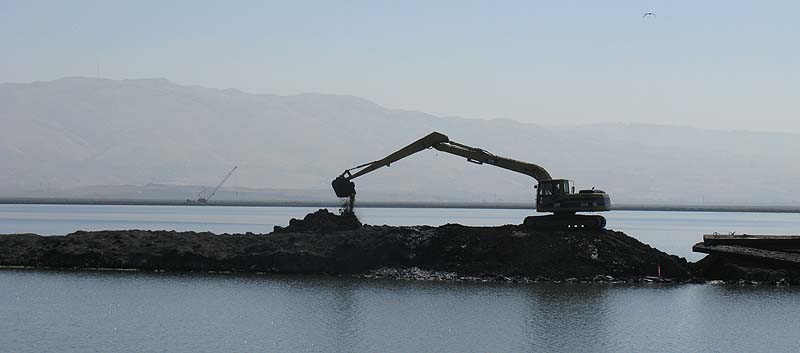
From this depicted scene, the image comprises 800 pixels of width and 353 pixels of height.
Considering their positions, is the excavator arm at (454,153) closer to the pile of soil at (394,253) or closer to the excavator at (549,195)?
the excavator at (549,195)

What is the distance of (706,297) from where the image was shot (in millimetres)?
48000

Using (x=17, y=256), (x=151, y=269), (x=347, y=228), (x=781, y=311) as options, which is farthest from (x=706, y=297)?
(x=17, y=256)

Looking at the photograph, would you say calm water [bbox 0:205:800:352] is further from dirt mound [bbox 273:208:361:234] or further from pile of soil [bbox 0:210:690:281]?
dirt mound [bbox 273:208:361:234]

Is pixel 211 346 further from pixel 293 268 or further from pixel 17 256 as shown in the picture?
pixel 17 256

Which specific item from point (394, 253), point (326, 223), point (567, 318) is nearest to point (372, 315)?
point (567, 318)

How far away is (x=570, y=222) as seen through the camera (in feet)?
→ 186

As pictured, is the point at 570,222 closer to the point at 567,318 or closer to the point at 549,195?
the point at 549,195

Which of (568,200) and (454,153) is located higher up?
(454,153)

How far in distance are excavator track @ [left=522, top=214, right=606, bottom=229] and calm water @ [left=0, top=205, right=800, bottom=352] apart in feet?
18.7

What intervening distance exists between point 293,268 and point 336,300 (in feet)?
31.7

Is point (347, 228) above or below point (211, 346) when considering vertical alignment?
above

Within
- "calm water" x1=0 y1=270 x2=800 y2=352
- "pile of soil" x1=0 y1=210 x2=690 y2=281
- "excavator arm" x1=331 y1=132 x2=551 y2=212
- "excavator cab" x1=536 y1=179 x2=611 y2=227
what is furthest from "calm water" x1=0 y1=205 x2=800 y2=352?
"excavator arm" x1=331 y1=132 x2=551 y2=212

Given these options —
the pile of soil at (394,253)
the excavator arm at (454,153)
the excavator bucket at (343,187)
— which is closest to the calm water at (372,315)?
the pile of soil at (394,253)

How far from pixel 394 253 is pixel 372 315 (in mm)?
13100
